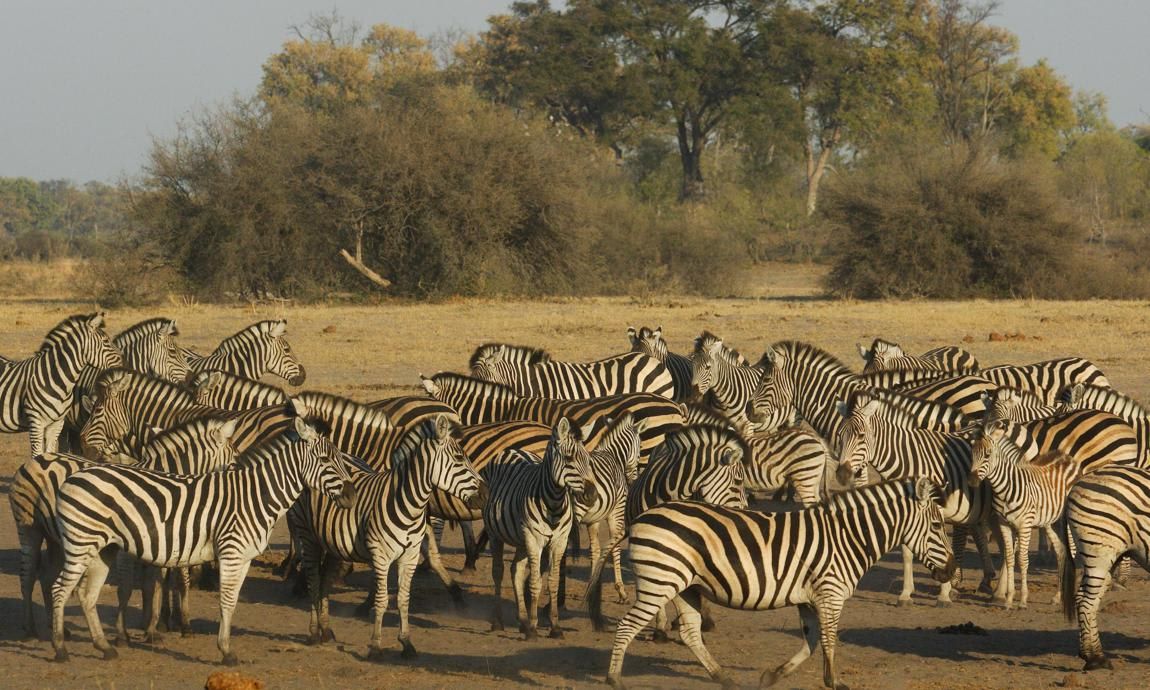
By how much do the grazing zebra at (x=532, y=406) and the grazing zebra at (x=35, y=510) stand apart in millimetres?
3169

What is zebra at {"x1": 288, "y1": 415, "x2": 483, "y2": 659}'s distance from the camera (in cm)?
779

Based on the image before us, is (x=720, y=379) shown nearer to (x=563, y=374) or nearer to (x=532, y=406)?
(x=563, y=374)

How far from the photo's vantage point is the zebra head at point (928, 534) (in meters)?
Answer: 7.42

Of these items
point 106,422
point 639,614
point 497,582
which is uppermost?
point 106,422

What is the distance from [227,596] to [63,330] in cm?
576

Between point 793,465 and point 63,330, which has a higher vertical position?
point 63,330

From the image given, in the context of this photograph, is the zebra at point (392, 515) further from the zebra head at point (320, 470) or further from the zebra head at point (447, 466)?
the zebra head at point (320, 470)

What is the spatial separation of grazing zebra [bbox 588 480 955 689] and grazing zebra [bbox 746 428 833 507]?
2.05 meters

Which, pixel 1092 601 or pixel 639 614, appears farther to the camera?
pixel 1092 601

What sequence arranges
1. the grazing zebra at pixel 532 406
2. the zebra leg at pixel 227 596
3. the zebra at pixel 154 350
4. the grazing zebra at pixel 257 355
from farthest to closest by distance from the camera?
the grazing zebra at pixel 257 355
the zebra at pixel 154 350
the grazing zebra at pixel 532 406
the zebra leg at pixel 227 596

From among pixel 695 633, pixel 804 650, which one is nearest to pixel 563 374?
pixel 695 633

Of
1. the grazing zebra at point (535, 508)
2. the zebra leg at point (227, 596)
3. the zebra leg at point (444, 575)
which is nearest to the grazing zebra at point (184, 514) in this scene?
the zebra leg at point (227, 596)

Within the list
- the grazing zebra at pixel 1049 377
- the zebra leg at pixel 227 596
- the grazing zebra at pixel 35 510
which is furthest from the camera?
the grazing zebra at pixel 1049 377

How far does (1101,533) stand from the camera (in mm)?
7504
